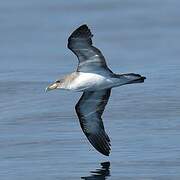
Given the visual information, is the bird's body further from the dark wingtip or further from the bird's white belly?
the dark wingtip

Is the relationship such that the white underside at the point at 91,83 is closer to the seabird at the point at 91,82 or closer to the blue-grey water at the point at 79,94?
the seabird at the point at 91,82

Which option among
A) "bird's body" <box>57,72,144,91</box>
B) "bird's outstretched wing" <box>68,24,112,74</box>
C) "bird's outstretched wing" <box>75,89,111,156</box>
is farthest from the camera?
"bird's outstretched wing" <box>75,89,111,156</box>

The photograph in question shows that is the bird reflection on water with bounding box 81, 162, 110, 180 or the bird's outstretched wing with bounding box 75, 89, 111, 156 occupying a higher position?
the bird's outstretched wing with bounding box 75, 89, 111, 156

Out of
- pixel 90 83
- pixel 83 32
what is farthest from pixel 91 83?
pixel 83 32

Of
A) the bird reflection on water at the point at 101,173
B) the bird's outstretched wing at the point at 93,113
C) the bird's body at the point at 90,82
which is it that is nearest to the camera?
the bird reflection on water at the point at 101,173

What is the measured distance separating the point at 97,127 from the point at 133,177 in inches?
77.1

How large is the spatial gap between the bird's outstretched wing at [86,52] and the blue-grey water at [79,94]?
1238mm

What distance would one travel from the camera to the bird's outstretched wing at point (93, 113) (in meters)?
18.6

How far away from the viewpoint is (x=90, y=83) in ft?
57.7

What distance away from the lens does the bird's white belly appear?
17.5 meters

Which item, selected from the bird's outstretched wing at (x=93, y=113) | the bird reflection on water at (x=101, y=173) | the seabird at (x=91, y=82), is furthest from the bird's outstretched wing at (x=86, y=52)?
the bird reflection on water at (x=101, y=173)

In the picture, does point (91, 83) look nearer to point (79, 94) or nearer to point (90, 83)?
point (90, 83)

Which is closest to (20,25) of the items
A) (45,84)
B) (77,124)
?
(45,84)

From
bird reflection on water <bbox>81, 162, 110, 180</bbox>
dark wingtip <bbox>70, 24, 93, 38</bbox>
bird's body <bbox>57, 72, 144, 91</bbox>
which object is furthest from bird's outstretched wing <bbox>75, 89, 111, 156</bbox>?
dark wingtip <bbox>70, 24, 93, 38</bbox>
